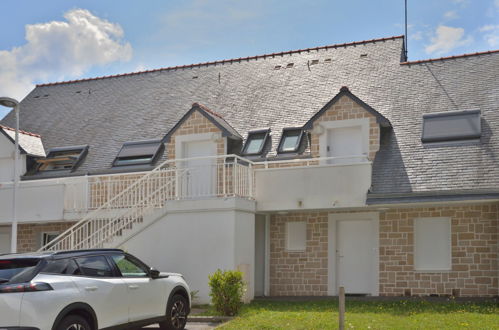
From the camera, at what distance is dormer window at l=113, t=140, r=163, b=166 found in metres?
21.2

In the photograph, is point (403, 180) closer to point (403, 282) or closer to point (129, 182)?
point (403, 282)

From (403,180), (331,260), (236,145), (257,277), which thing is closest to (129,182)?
(236,145)

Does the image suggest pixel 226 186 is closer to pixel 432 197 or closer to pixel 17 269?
pixel 432 197

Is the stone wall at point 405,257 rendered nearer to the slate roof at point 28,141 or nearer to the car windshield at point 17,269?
the slate roof at point 28,141

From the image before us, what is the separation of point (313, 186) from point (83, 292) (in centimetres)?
873

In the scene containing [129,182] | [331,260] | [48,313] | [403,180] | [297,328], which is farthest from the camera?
[129,182]

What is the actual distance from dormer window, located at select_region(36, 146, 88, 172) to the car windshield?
12942mm

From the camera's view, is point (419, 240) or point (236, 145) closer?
point (419, 240)

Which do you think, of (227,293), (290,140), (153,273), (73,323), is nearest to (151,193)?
(227,293)

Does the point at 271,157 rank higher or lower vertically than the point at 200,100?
lower

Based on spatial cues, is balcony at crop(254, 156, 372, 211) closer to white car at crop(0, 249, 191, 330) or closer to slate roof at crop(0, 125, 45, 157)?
white car at crop(0, 249, 191, 330)

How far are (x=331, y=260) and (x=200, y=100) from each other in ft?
26.1

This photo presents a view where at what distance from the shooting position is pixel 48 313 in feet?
30.7

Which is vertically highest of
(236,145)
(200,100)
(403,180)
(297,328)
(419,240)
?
(200,100)
